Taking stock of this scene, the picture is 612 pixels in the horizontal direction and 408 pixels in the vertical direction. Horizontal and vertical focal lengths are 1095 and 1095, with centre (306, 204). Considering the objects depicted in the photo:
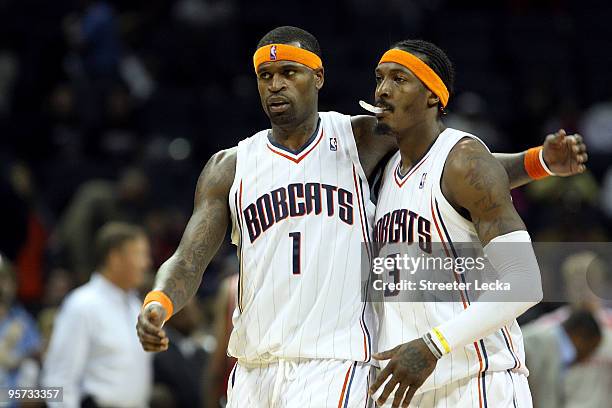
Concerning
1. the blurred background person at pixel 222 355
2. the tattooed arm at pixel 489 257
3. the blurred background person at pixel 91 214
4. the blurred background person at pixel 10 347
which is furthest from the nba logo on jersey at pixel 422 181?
the blurred background person at pixel 91 214

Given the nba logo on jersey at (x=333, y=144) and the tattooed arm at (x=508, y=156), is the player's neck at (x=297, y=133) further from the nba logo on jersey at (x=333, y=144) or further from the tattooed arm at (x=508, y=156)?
the tattooed arm at (x=508, y=156)

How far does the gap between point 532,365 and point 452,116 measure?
584cm

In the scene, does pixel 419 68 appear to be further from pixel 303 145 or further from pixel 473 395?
pixel 473 395

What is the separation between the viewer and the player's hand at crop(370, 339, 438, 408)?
468 cm

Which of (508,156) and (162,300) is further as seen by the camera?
(508,156)

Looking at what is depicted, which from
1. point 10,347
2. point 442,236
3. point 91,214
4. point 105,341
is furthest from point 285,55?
point 91,214

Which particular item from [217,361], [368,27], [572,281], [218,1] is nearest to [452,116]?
[368,27]

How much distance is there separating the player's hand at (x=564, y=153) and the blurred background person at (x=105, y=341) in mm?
4052

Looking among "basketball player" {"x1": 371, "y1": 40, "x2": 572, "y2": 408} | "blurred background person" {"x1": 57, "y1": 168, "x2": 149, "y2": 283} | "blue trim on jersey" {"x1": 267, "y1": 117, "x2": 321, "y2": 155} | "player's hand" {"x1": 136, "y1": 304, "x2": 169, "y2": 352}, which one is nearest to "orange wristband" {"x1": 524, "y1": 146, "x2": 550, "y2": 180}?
"basketball player" {"x1": 371, "y1": 40, "x2": 572, "y2": 408}

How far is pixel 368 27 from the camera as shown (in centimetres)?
1521

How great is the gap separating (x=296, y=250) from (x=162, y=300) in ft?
2.39

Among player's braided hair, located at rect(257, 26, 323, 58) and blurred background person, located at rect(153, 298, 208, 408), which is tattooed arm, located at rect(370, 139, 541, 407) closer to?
player's braided hair, located at rect(257, 26, 323, 58)

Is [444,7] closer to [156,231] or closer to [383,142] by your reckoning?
[156,231]

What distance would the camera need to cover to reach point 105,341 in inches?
326
